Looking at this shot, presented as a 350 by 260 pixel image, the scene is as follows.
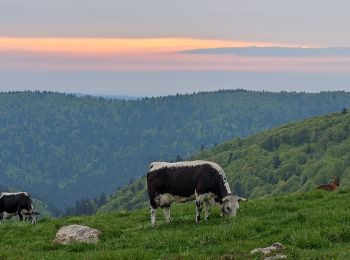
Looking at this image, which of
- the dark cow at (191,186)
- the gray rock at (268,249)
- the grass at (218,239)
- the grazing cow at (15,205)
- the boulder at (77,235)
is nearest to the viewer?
the gray rock at (268,249)

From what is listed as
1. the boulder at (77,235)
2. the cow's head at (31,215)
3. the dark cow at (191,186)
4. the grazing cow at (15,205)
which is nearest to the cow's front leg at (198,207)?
the dark cow at (191,186)

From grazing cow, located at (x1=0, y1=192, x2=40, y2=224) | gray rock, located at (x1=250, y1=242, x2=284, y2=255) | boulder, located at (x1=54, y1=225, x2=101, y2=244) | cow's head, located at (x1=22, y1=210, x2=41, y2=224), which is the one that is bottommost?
cow's head, located at (x1=22, y1=210, x2=41, y2=224)

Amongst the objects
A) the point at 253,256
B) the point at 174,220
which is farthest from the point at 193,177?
the point at 253,256

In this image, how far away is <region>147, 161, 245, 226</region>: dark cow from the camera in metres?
23.9

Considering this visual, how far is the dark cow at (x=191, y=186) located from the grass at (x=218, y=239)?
28.1 inches

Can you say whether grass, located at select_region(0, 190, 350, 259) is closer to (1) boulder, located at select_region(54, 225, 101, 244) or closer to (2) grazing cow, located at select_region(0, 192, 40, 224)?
(1) boulder, located at select_region(54, 225, 101, 244)

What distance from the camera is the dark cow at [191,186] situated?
23.9 m

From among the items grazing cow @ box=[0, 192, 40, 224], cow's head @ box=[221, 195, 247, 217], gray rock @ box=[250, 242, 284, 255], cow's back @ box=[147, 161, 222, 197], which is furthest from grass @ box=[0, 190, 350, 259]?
grazing cow @ box=[0, 192, 40, 224]

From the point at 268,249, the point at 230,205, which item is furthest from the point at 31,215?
the point at 268,249

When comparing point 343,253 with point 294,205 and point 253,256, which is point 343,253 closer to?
point 253,256

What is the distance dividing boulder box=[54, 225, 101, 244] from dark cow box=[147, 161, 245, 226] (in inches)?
144

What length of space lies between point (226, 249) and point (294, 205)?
10.0m

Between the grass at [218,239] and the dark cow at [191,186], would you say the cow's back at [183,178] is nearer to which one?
the dark cow at [191,186]

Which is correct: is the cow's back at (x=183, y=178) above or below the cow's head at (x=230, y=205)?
above
